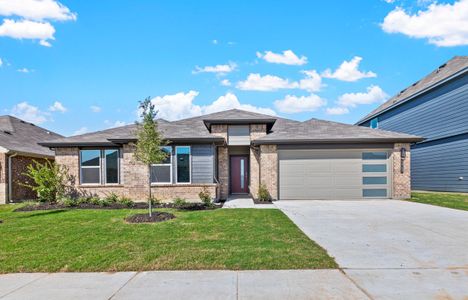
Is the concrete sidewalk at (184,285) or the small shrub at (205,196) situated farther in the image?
the small shrub at (205,196)

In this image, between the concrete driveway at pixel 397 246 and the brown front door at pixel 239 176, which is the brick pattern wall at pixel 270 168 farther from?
the brown front door at pixel 239 176

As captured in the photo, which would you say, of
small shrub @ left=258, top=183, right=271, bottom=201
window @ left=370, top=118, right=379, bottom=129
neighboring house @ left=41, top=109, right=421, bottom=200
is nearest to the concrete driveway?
small shrub @ left=258, top=183, right=271, bottom=201

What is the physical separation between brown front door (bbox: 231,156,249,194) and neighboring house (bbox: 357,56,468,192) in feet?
40.4

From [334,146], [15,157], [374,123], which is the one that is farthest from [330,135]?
[374,123]

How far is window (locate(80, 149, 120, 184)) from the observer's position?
13570 millimetres

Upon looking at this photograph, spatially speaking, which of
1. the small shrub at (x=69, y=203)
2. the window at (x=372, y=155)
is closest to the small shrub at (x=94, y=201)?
the small shrub at (x=69, y=203)

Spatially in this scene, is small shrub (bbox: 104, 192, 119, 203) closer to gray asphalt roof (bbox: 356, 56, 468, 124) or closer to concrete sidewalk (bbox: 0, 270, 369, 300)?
concrete sidewalk (bbox: 0, 270, 369, 300)

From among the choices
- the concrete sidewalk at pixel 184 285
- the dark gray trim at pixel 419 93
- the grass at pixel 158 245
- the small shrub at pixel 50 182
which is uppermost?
the dark gray trim at pixel 419 93

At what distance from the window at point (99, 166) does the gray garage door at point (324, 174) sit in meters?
7.71

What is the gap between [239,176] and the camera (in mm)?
17297

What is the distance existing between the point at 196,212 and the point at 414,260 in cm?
682

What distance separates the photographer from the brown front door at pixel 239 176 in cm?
1717

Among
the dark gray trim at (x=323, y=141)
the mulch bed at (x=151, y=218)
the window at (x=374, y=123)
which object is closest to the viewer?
the mulch bed at (x=151, y=218)

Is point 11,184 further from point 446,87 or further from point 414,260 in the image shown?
point 446,87
